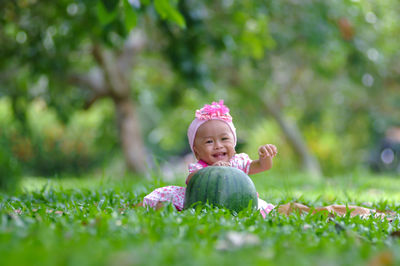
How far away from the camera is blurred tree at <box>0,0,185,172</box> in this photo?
17.4 feet

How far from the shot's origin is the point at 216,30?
6.62 m

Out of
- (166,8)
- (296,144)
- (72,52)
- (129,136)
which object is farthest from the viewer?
(296,144)

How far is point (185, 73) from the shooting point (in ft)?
23.0

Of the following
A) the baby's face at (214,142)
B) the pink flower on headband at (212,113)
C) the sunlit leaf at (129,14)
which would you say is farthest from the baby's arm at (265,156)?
the sunlit leaf at (129,14)

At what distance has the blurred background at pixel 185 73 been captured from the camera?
6.73 m

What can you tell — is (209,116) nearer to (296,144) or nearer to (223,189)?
(223,189)

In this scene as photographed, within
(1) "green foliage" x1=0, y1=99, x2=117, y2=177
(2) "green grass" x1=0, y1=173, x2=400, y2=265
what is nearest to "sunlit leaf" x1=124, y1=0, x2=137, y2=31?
(2) "green grass" x1=0, y1=173, x2=400, y2=265

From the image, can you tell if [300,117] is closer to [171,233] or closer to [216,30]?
[216,30]

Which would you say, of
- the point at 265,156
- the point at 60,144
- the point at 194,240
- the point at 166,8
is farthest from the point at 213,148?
the point at 60,144

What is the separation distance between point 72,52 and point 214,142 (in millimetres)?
6778

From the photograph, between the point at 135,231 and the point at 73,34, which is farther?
the point at 73,34

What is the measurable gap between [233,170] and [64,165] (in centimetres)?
1260

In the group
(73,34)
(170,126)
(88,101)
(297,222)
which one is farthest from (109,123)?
(297,222)

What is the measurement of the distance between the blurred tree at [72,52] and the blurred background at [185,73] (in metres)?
0.02
